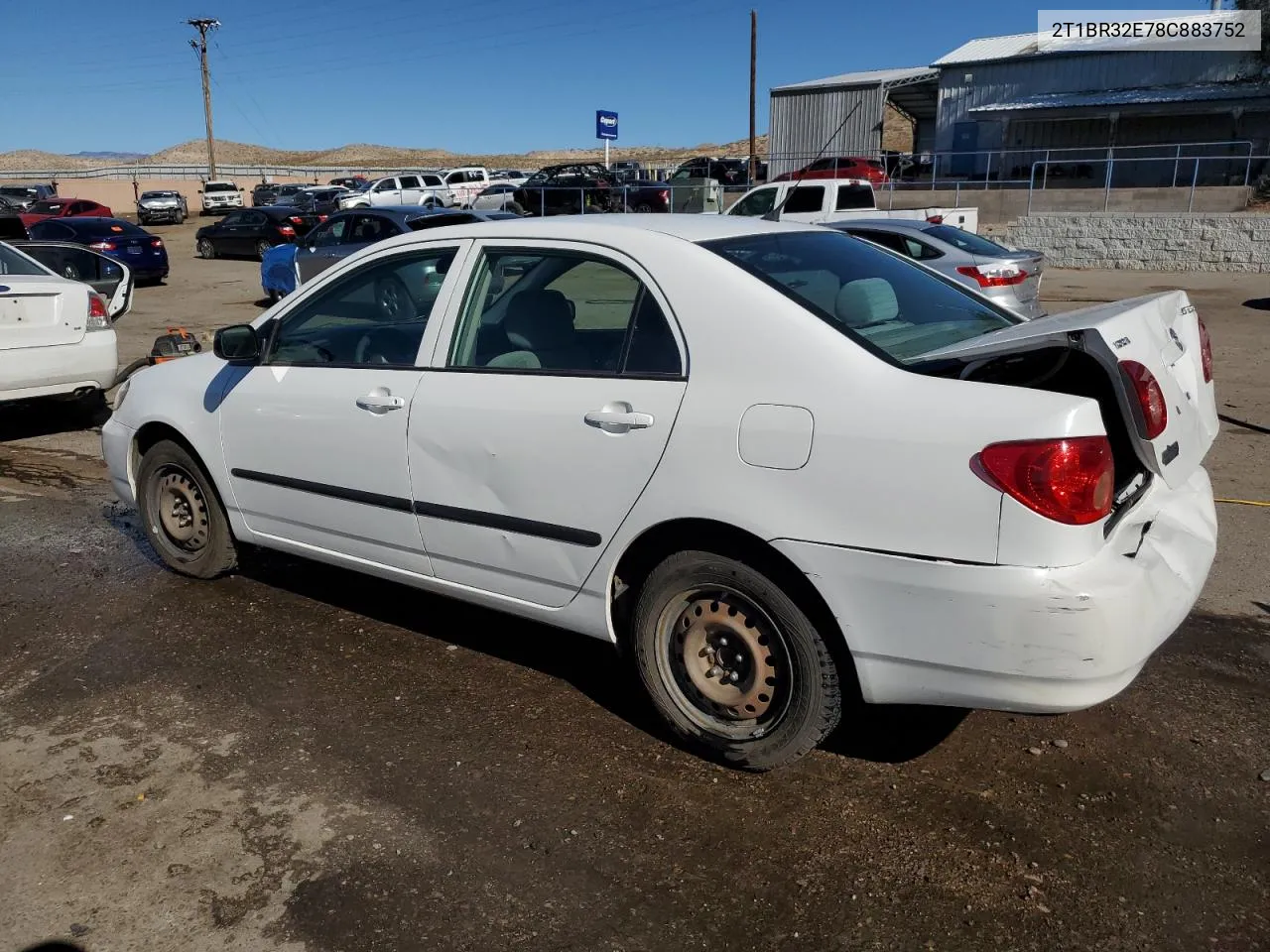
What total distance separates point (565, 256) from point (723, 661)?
1500mm

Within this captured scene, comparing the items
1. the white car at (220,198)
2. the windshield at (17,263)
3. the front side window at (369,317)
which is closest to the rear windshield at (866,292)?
the front side window at (369,317)

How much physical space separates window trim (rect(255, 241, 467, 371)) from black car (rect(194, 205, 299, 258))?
23380 millimetres

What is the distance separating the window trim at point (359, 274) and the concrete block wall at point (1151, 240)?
69.8 feet

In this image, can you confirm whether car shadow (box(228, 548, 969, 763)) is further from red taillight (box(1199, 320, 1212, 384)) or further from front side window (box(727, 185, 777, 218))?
front side window (box(727, 185, 777, 218))

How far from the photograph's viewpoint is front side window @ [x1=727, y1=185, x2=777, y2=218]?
19.8 m

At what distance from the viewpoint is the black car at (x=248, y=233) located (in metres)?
26.7

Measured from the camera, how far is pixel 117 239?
837 inches

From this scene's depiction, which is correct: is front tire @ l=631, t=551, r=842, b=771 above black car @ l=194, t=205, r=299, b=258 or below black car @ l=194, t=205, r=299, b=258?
below

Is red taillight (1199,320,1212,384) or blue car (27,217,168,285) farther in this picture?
blue car (27,217,168,285)

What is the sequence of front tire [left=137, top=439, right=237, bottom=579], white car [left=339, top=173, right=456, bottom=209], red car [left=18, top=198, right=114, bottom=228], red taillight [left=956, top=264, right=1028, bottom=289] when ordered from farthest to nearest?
1. red car [left=18, top=198, right=114, bottom=228]
2. white car [left=339, top=173, right=456, bottom=209]
3. red taillight [left=956, top=264, right=1028, bottom=289]
4. front tire [left=137, top=439, right=237, bottom=579]

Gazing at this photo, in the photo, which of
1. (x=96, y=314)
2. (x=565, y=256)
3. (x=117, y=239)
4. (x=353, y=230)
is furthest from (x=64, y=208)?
(x=565, y=256)

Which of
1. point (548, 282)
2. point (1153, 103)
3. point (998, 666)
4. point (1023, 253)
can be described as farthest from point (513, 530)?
point (1153, 103)

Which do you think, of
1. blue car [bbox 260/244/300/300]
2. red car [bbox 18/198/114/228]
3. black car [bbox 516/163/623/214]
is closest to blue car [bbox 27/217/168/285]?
blue car [bbox 260/244/300/300]

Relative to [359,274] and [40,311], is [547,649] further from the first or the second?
[40,311]
